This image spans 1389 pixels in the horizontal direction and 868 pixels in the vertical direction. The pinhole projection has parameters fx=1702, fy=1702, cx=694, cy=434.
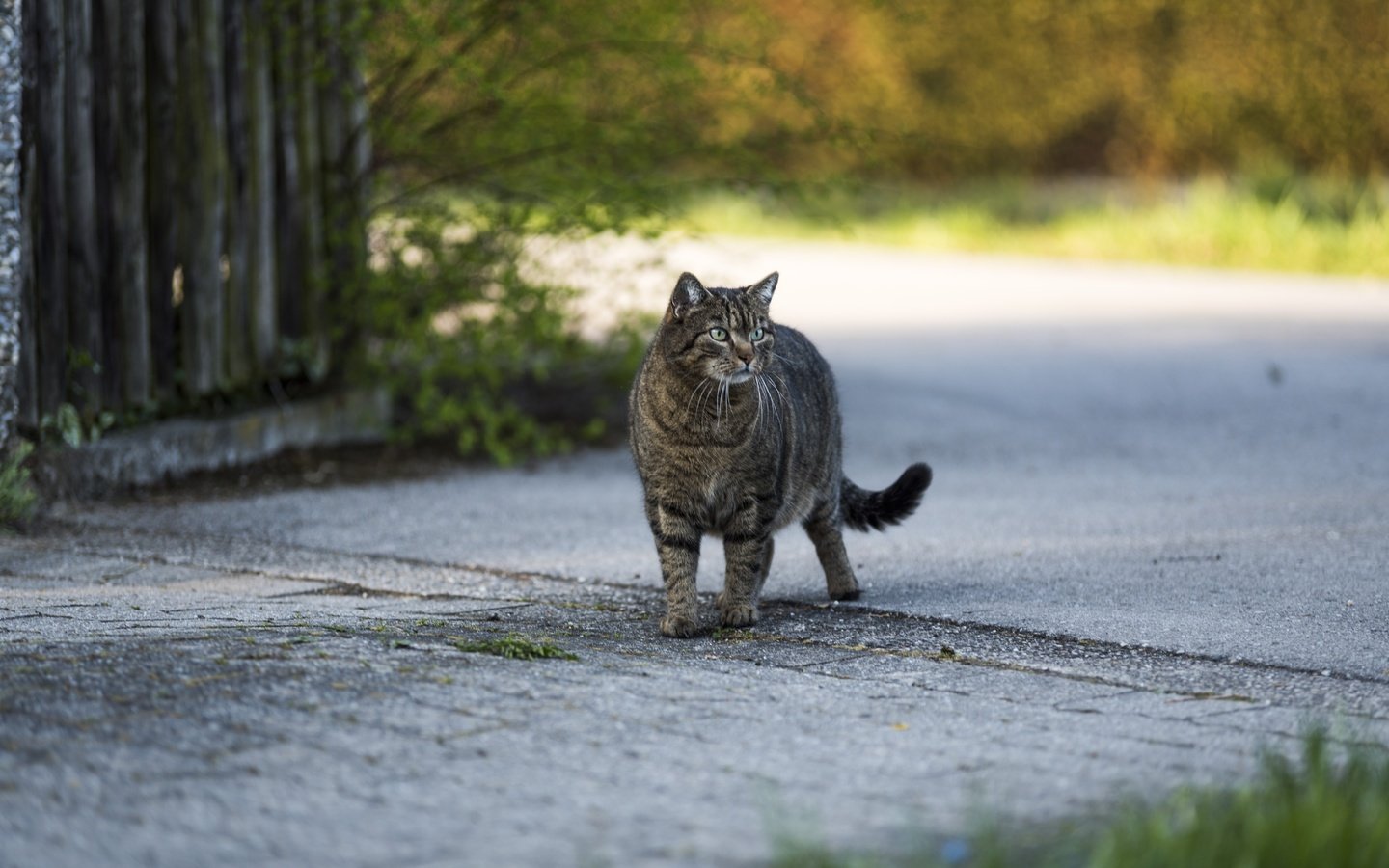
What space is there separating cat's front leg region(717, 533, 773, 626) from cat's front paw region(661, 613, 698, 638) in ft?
0.52

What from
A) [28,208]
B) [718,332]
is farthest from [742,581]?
[28,208]

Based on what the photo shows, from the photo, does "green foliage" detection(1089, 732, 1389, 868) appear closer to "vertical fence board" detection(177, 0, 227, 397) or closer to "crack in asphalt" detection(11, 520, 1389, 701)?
"crack in asphalt" detection(11, 520, 1389, 701)

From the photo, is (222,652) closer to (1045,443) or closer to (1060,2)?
(1045,443)

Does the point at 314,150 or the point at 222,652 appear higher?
the point at 314,150

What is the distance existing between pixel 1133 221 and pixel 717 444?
43.1 ft

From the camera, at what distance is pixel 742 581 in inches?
199

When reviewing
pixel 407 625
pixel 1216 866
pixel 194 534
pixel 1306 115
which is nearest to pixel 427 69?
pixel 194 534

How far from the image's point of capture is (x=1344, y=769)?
3.38 metres

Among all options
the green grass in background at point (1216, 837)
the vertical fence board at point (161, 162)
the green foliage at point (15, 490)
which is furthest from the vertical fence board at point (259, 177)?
the green grass in background at point (1216, 837)

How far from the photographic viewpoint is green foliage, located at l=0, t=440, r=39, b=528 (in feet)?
20.5

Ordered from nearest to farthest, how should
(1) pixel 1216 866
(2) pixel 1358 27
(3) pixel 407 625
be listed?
(1) pixel 1216 866, (3) pixel 407 625, (2) pixel 1358 27

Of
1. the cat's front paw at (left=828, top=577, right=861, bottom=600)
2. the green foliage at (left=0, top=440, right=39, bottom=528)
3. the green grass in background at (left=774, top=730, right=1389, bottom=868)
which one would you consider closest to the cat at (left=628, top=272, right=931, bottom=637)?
the cat's front paw at (left=828, top=577, right=861, bottom=600)

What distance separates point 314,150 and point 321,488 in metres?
1.74

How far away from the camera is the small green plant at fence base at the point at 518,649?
435 cm
